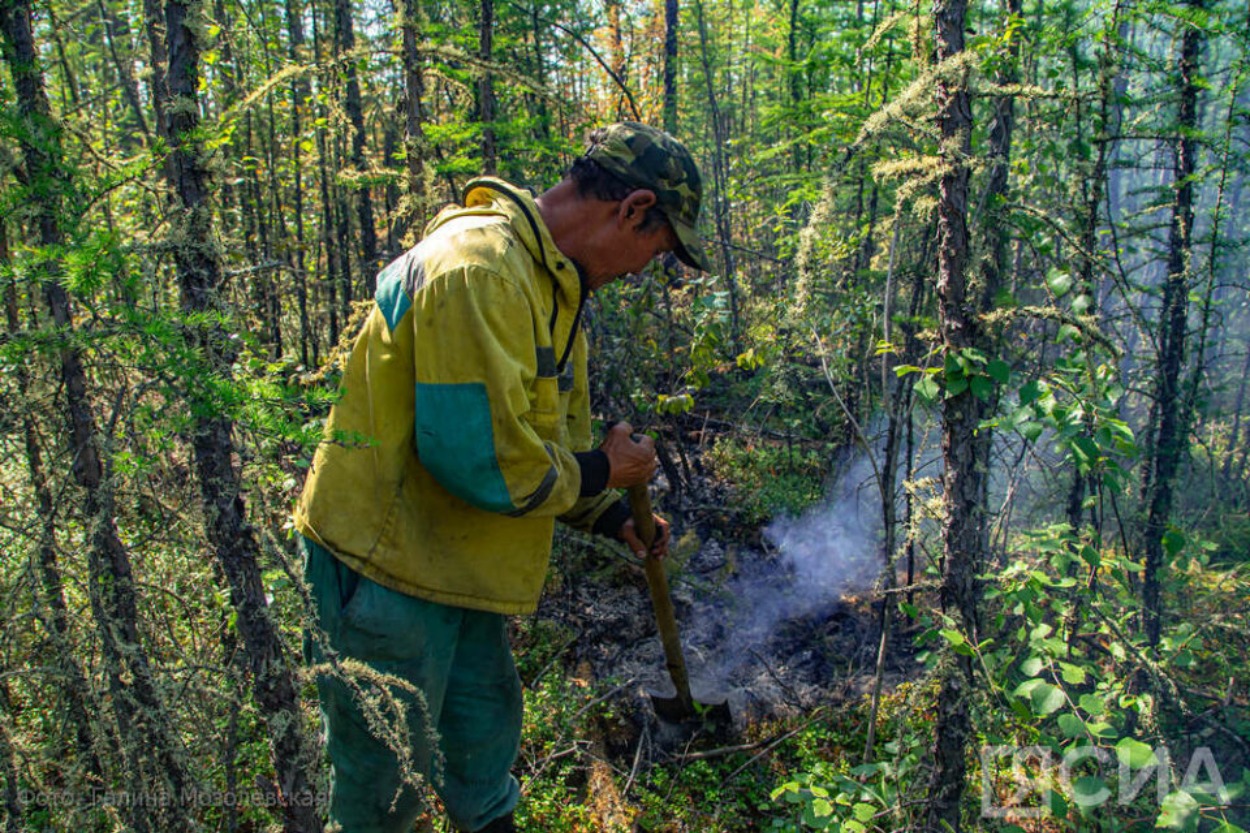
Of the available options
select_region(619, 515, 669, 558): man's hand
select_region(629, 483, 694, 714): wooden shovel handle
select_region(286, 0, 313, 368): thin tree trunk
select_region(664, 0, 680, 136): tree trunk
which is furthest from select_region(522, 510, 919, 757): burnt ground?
select_region(664, 0, 680, 136): tree trunk

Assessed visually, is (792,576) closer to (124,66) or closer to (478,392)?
(478,392)

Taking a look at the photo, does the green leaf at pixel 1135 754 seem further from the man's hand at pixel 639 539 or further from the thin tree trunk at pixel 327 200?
the thin tree trunk at pixel 327 200

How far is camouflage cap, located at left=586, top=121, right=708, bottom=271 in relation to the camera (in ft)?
7.17

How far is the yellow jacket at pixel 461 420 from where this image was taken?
1.88m

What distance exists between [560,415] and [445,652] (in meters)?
0.82

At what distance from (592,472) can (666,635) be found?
4.48 feet

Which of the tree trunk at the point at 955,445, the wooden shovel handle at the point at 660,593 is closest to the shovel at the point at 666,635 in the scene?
the wooden shovel handle at the point at 660,593

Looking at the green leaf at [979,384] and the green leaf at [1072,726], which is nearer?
the green leaf at [1072,726]

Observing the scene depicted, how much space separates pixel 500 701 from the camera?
102 inches

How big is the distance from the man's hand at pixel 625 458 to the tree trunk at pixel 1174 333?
364cm

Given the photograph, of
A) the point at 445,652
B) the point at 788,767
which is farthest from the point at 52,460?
the point at 788,767

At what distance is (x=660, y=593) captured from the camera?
10.4 feet

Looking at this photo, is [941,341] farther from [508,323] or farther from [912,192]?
[508,323]

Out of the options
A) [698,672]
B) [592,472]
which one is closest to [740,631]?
[698,672]
